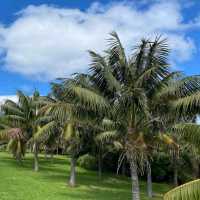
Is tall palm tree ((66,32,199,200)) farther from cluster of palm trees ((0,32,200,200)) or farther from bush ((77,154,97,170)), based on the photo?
bush ((77,154,97,170))

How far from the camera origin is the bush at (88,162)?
39.9 metres

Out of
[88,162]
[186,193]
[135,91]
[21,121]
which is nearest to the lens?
[186,193]

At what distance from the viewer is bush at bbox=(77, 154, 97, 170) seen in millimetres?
39888

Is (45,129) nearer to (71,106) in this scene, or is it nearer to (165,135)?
(71,106)

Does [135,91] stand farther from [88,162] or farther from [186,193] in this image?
[88,162]

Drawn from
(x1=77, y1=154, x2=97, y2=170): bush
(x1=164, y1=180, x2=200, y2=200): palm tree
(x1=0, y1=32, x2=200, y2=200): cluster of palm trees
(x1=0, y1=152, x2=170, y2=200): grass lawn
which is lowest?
(x1=0, y1=152, x2=170, y2=200): grass lawn

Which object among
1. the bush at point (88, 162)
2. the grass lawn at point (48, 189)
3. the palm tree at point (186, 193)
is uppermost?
the bush at point (88, 162)

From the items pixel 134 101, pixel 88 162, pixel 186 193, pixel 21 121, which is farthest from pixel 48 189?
pixel 88 162

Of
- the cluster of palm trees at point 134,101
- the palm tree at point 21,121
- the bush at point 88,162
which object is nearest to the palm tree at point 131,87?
the cluster of palm trees at point 134,101

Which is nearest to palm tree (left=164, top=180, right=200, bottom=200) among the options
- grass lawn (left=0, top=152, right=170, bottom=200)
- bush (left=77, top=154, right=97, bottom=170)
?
grass lawn (left=0, top=152, right=170, bottom=200)

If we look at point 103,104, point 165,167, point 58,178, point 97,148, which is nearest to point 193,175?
point 165,167

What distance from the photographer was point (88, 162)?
4056 cm

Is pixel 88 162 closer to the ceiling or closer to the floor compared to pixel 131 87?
closer to the floor

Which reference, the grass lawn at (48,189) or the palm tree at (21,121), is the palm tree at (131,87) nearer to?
the grass lawn at (48,189)
